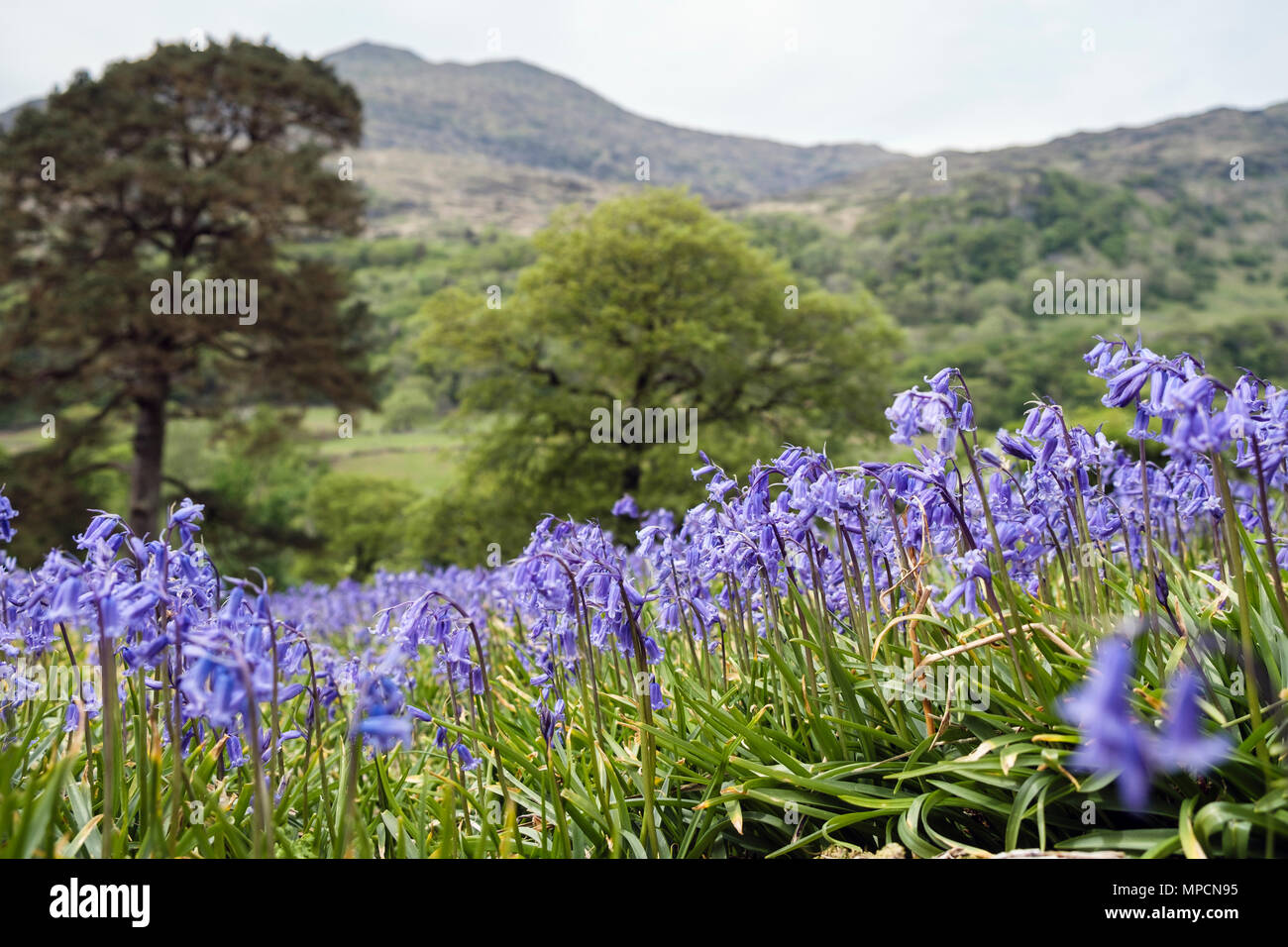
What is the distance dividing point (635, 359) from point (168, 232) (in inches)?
532

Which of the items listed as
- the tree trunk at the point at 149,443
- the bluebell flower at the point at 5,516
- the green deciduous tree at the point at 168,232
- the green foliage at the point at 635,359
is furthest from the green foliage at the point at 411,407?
the bluebell flower at the point at 5,516

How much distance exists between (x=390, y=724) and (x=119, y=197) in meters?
23.8

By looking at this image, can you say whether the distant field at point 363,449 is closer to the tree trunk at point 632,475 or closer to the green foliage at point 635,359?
the green foliage at point 635,359

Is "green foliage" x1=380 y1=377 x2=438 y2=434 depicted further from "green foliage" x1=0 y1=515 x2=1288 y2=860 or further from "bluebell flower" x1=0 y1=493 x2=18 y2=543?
"green foliage" x1=0 y1=515 x2=1288 y2=860

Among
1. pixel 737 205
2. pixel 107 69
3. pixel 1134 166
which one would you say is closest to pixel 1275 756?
pixel 107 69

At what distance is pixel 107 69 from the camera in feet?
71.8

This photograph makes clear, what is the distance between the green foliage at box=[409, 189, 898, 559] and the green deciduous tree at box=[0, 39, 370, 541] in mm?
4054

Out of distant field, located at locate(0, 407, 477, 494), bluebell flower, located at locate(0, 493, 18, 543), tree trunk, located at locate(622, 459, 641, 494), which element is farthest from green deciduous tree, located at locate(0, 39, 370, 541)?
bluebell flower, located at locate(0, 493, 18, 543)

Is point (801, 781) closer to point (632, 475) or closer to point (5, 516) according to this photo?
point (5, 516)

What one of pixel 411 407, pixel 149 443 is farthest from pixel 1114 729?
pixel 411 407

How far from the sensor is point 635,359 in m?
22.6
